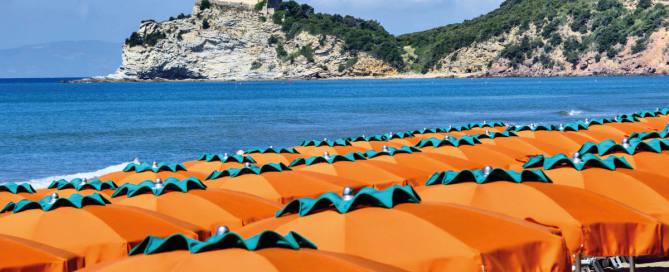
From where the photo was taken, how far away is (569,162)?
1216 centimetres

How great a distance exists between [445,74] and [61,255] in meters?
187

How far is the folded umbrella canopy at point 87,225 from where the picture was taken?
977 cm

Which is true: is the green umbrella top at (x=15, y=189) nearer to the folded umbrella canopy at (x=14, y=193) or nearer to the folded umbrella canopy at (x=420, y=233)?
the folded umbrella canopy at (x=14, y=193)

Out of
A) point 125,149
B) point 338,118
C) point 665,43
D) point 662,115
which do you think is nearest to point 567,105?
point 338,118

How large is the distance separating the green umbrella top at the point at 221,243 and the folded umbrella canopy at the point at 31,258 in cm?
201

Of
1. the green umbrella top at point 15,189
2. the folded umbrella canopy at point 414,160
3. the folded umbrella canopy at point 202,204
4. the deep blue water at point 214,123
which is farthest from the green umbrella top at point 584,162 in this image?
the deep blue water at point 214,123

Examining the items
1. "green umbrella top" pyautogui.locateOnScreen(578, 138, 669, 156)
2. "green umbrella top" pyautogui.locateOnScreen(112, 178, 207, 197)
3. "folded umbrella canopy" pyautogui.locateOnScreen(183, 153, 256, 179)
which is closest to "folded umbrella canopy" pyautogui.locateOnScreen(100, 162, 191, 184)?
"folded umbrella canopy" pyautogui.locateOnScreen(183, 153, 256, 179)

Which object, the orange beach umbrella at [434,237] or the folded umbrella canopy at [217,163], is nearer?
the orange beach umbrella at [434,237]

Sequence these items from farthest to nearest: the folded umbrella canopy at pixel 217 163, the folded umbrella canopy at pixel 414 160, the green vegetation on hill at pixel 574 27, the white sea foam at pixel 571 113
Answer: the green vegetation on hill at pixel 574 27, the white sea foam at pixel 571 113, the folded umbrella canopy at pixel 217 163, the folded umbrella canopy at pixel 414 160

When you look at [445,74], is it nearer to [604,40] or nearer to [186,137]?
[604,40]

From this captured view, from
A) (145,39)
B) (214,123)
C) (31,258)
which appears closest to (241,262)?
(31,258)

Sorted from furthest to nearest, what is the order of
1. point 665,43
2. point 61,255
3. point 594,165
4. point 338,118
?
1. point 665,43
2. point 338,118
3. point 594,165
4. point 61,255

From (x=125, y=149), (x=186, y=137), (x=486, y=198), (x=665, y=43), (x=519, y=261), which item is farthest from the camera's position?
(x=665, y=43)

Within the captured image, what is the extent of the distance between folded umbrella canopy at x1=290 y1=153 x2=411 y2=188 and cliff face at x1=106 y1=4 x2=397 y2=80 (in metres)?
165
